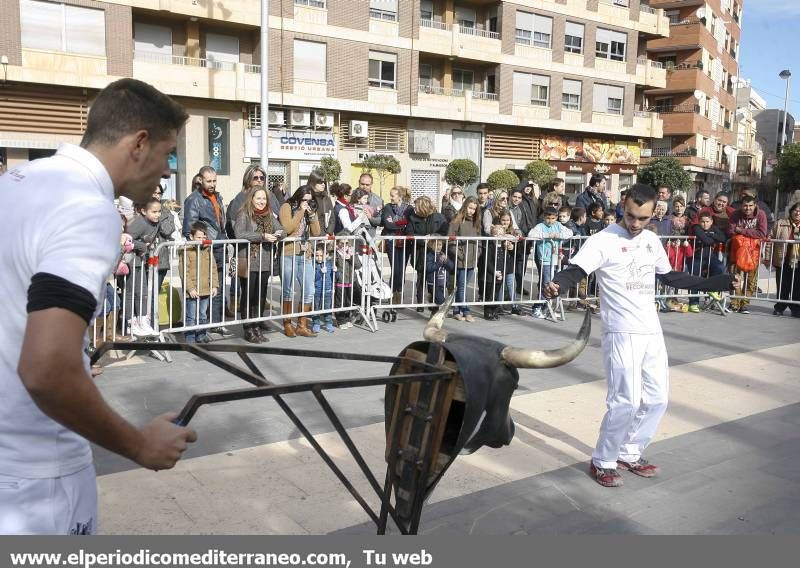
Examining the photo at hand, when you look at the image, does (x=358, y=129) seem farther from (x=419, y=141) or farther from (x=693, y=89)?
(x=693, y=89)

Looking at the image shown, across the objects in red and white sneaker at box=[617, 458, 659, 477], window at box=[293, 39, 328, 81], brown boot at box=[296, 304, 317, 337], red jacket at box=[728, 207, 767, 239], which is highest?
window at box=[293, 39, 328, 81]

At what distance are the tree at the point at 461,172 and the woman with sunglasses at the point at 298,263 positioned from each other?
22851 mm

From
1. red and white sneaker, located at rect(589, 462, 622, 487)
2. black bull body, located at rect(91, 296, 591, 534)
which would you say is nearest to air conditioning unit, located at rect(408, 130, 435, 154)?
red and white sneaker, located at rect(589, 462, 622, 487)

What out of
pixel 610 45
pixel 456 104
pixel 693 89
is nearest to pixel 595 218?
pixel 456 104

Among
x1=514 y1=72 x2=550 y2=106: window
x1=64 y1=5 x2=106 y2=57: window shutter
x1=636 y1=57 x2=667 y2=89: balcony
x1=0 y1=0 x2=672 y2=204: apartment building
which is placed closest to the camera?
x1=64 y1=5 x2=106 y2=57: window shutter

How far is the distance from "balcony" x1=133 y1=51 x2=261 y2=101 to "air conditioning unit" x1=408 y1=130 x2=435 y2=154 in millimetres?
7891

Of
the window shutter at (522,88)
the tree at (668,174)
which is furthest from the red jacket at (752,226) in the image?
the tree at (668,174)

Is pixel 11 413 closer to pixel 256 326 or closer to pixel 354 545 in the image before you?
pixel 354 545

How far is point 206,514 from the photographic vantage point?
405 cm

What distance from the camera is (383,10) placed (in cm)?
3114

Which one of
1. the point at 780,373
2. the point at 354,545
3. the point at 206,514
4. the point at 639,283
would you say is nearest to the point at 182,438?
the point at 354,545

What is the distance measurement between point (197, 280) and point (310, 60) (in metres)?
23.0

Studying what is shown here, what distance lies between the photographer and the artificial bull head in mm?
2588

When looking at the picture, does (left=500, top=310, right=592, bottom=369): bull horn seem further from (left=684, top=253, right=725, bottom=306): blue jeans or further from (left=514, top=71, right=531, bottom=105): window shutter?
(left=514, top=71, right=531, bottom=105): window shutter
